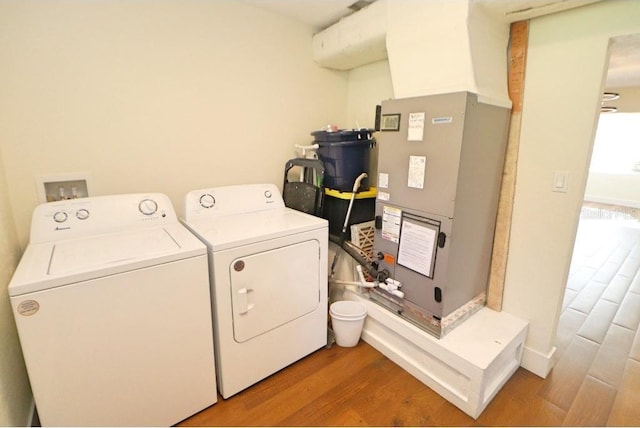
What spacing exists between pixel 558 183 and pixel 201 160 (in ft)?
7.23

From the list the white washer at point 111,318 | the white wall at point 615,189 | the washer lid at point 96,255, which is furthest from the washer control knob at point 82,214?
the white wall at point 615,189

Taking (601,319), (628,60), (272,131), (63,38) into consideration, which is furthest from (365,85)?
(601,319)

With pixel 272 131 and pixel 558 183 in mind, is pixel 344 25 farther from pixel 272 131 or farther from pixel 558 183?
pixel 558 183

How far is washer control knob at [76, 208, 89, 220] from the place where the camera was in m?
1.54

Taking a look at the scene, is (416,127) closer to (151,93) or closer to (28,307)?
(151,93)

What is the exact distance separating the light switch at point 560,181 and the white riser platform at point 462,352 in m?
0.83

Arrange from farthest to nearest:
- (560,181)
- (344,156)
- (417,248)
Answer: (344,156)
(417,248)
(560,181)

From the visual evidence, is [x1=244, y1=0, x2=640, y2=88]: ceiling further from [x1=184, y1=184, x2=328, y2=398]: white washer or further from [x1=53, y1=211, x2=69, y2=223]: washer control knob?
[x1=53, y1=211, x2=69, y2=223]: washer control knob

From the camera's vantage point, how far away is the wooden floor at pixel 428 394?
1502 millimetres

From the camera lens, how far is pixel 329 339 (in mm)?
2064

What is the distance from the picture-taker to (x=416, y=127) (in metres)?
1.63

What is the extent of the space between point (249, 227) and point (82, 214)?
33.6 inches

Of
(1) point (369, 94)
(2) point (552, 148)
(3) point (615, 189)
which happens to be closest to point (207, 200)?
(1) point (369, 94)

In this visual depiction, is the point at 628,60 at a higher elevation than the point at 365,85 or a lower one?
higher
